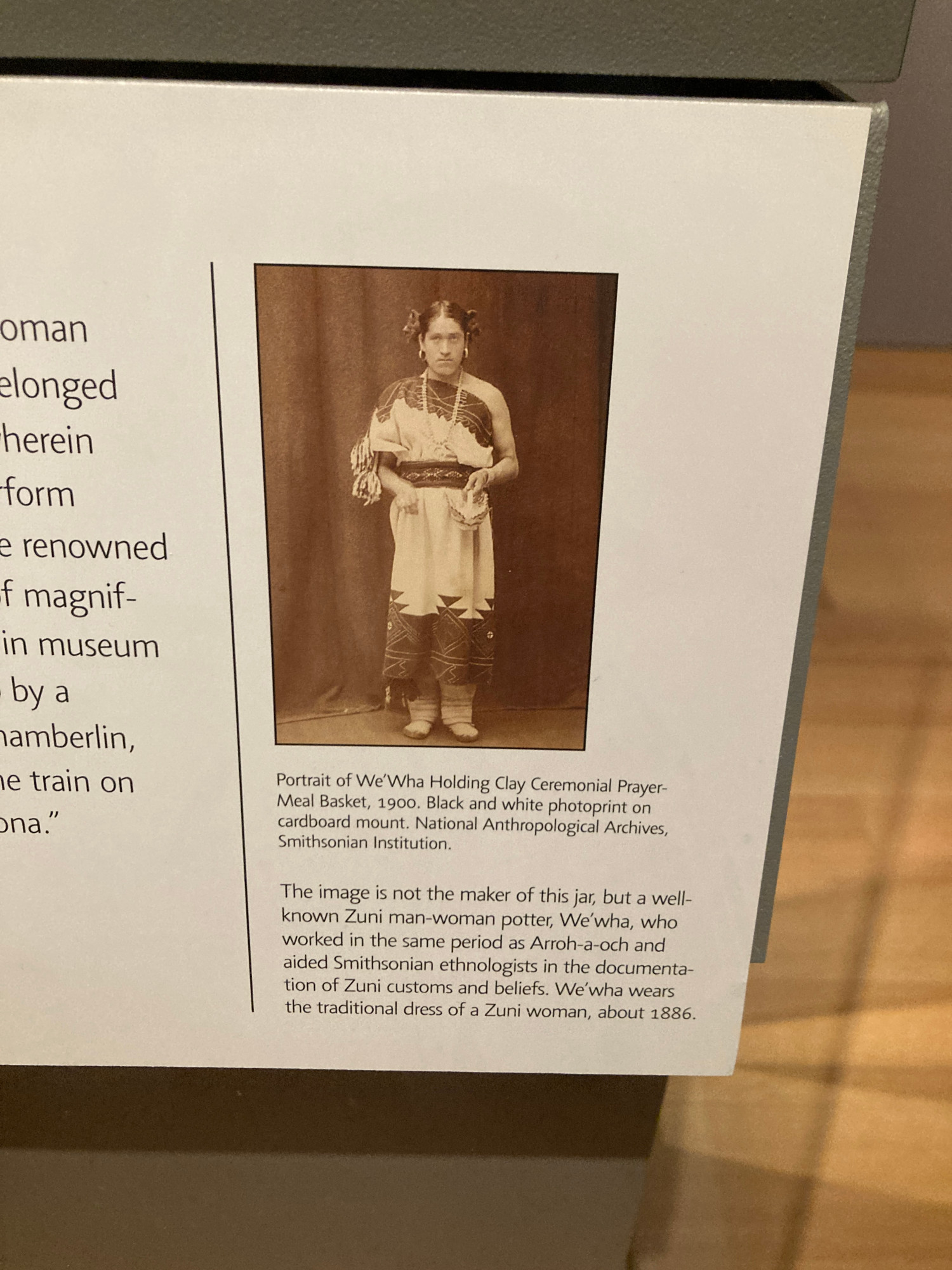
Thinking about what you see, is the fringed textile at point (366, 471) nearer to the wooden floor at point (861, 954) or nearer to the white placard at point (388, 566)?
the white placard at point (388, 566)

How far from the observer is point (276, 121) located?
19.2 inches

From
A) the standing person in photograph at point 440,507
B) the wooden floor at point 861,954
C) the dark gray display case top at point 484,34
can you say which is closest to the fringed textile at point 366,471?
the standing person in photograph at point 440,507

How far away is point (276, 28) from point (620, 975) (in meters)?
0.54

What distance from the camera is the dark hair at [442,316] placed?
0.52 meters

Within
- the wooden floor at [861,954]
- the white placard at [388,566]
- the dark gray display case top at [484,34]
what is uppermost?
the dark gray display case top at [484,34]

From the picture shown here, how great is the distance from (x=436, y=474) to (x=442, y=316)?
3.1 inches

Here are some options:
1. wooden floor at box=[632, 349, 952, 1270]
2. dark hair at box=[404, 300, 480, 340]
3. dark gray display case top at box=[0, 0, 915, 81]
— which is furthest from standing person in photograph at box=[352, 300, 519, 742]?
wooden floor at box=[632, 349, 952, 1270]

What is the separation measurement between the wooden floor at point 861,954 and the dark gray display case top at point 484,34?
41 centimetres

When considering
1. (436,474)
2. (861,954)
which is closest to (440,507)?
(436,474)

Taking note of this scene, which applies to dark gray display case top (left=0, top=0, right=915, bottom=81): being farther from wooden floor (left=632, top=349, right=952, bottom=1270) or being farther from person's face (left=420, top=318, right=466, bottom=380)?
wooden floor (left=632, top=349, right=952, bottom=1270)

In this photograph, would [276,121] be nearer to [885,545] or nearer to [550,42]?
[550,42]

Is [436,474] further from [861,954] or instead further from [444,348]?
[861,954]

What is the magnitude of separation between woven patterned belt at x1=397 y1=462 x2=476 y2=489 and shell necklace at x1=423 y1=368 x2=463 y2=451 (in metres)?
0.01

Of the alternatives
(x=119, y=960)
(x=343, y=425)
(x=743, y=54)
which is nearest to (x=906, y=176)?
(x=743, y=54)
